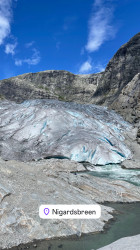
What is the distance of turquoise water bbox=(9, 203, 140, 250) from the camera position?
6172mm

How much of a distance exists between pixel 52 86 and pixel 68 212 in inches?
4010

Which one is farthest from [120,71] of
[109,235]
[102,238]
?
[102,238]

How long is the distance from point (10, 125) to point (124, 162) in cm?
1477

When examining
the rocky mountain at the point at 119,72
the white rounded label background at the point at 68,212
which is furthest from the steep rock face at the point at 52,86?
the white rounded label background at the point at 68,212

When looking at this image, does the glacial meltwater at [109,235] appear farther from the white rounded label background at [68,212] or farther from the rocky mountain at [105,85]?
the rocky mountain at [105,85]

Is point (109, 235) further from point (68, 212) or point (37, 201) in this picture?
point (37, 201)

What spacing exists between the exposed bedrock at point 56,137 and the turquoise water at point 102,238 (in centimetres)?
1209

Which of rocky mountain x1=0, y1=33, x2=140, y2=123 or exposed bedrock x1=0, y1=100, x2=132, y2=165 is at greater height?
rocky mountain x1=0, y1=33, x2=140, y2=123

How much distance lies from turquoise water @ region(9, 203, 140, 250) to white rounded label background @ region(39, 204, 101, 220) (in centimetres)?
70

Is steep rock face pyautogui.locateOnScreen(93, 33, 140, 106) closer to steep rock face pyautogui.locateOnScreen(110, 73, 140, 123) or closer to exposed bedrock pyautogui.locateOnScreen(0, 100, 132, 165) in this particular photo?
steep rock face pyautogui.locateOnScreen(110, 73, 140, 123)

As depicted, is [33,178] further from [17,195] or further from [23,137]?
[23,137]

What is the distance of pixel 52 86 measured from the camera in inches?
4198

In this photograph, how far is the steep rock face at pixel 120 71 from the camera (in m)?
60.9

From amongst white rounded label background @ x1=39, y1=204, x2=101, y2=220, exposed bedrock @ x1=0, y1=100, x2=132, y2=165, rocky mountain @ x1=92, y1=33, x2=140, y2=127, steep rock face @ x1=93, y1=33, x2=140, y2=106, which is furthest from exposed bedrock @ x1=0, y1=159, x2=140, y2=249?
steep rock face @ x1=93, y1=33, x2=140, y2=106
